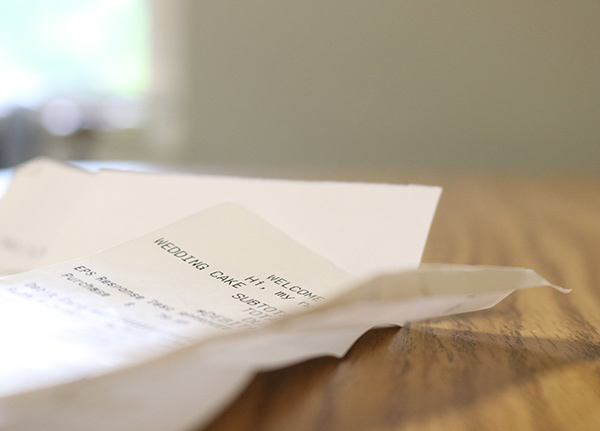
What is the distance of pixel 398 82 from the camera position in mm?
2453

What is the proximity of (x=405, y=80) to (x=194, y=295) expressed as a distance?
2.37 m

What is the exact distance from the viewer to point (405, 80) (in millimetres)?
2447

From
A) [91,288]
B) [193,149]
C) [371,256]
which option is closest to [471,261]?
[371,256]

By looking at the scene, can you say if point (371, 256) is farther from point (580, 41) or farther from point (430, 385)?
point (580, 41)

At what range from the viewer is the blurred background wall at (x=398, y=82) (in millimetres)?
2354

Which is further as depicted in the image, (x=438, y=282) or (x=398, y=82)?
(x=398, y=82)

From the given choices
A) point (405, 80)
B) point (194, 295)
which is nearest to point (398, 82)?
point (405, 80)

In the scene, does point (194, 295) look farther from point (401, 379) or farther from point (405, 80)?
point (405, 80)

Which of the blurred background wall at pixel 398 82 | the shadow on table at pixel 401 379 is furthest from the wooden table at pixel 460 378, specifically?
the blurred background wall at pixel 398 82

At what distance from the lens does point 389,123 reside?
2479 millimetres

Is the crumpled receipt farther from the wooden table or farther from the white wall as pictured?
the white wall

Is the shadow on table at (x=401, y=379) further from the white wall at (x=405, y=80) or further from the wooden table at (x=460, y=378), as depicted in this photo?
the white wall at (x=405, y=80)

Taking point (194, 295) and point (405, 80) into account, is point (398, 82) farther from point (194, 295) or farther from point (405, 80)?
point (194, 295)

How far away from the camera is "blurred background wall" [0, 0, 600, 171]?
235 centimetres
